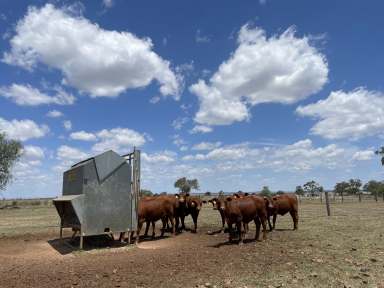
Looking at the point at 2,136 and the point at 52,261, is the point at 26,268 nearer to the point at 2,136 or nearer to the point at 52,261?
the point at 52,261

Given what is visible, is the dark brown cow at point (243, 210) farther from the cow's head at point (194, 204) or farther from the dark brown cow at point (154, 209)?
the cow's head at point (194, 204)

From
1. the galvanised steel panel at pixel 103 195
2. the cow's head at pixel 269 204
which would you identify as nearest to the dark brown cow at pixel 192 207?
the cow's head at pixel 269 204

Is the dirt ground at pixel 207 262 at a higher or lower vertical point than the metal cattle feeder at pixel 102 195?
lower

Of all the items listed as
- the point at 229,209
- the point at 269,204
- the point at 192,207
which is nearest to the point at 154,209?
the point at 192,207

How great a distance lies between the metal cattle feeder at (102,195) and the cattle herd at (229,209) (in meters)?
1.02

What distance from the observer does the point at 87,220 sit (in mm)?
12969

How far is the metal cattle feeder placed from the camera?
13.0m

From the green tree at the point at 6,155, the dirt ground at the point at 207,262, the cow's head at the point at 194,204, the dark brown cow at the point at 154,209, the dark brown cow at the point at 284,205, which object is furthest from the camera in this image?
the green tree at the point at 6,155

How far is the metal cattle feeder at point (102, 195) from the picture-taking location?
13.0 meters

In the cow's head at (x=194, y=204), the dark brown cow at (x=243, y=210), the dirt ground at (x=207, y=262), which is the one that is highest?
the cow's head at (x=194, y=204)

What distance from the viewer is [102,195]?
1339 cm

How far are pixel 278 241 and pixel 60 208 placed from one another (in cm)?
797

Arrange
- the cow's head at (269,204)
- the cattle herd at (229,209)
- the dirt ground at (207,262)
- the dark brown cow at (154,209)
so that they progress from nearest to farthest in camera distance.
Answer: the dirt ground at (207,262) < the cattle herd at (229,209) < the dark brown cow at (154,209) < the cow's head at (269,204)

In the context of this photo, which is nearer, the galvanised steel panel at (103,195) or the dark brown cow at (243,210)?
the galvanised steel panel at (103,195)
